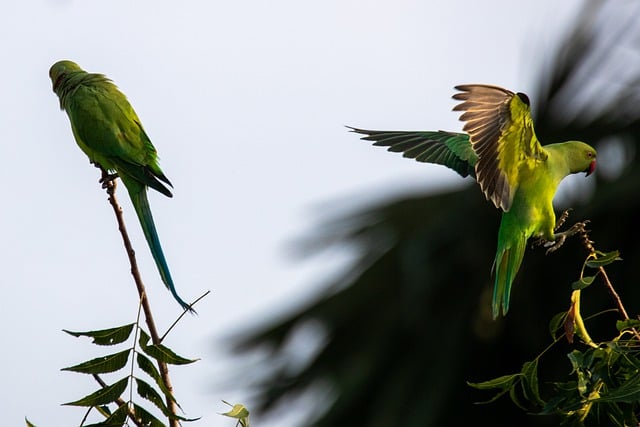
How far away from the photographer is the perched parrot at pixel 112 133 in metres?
3.74

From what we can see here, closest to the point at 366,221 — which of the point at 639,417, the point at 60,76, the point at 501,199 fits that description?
the point at 60,76

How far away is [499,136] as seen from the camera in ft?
9.75

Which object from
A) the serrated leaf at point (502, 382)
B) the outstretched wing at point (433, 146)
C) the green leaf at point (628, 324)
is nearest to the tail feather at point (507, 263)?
Answer: the outstretched wing at point (433, 146)

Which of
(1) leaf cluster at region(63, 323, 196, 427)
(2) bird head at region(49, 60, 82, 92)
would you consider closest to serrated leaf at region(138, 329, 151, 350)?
(1) leaf cluster at region(63, 323, 196, 427)

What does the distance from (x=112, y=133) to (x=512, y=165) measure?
1.49 m

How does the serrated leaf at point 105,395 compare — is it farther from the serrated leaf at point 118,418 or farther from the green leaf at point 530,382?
the green leaf at point 530,382

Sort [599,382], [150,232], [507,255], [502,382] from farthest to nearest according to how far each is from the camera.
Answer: [150,232]
[507,255]
[502,382]
[599,382]

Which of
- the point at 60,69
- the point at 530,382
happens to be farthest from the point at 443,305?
the point at 530,382

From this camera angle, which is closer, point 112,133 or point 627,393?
point 627,393

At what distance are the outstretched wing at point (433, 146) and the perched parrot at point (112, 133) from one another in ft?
2.28

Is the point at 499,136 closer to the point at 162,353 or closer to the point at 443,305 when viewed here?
the point at 162,353

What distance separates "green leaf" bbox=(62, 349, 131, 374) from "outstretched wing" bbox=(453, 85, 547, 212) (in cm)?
104

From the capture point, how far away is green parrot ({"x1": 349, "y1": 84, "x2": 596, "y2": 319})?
2.91 meters

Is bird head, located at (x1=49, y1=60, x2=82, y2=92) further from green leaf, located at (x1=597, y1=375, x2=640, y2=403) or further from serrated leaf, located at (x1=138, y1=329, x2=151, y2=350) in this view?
green leaf, located at (x1=597, y1=375, x2=640, y2=403)
